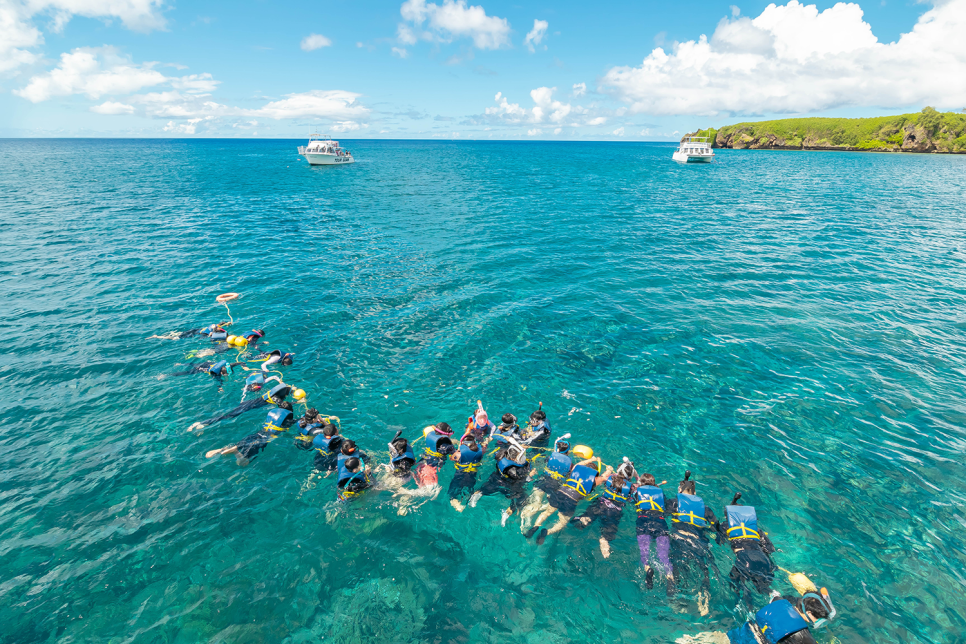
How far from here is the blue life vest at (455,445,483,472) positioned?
14219mm

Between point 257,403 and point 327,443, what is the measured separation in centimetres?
596

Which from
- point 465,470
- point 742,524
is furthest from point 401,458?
point 742,524

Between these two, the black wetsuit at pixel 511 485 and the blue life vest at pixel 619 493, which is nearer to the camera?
the blue life vest at pixel 619 493

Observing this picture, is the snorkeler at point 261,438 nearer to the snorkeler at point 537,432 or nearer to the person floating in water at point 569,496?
the snorkeler at point 537,432

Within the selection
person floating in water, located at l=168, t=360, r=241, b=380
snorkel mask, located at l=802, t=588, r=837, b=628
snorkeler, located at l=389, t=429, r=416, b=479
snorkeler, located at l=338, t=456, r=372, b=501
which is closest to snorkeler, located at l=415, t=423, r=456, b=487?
snorkeler, located at l=389, t=429, r=416, b=479

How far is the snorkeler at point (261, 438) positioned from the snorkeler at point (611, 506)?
475 inches

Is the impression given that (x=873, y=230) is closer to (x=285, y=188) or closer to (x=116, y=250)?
(x=116, y=250)

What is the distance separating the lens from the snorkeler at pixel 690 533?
38.5 ft

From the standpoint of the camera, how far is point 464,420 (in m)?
17.9

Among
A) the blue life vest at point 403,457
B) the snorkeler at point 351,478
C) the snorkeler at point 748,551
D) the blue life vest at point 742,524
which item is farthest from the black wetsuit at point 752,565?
the snorkeler at point 351,478

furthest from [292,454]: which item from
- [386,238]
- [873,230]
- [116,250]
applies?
[873,230]

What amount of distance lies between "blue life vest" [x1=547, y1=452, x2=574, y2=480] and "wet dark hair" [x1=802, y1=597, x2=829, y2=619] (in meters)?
6.50

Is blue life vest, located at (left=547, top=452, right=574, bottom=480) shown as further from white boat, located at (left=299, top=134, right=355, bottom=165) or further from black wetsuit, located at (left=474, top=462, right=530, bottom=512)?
white boat, located at (left=299, top=134, right=355, bottom=165)

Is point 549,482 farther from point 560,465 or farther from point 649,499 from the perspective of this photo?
point 649,499
